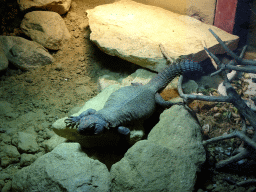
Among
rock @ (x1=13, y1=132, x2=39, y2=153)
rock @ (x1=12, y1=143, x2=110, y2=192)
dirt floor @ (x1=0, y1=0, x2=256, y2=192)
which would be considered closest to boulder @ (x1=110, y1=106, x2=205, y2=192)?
rock @ (x1=12, y1=143, x2=110, y2=192)

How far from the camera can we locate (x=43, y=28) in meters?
5.41

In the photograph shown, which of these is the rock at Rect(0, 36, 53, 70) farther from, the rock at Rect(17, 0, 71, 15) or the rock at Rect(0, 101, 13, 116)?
the rock at Rect(0, 101, 13, 116)

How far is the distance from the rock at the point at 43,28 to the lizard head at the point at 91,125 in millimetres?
3219

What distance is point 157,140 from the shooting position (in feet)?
9.77

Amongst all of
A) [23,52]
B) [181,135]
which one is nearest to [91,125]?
[181,135]

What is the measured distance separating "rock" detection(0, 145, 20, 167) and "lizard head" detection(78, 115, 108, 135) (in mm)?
1347

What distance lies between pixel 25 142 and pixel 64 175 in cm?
157

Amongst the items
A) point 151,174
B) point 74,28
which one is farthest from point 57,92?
point 151,174

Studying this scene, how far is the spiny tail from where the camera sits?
158 inches

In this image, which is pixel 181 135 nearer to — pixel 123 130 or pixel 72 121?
pixel 123 130

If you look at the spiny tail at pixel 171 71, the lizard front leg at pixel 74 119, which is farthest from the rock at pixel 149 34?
the lizard front leg at pixel 74 119

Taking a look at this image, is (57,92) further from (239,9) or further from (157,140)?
(239,9)

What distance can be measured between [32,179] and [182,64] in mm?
3152

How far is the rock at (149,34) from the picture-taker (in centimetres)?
449
